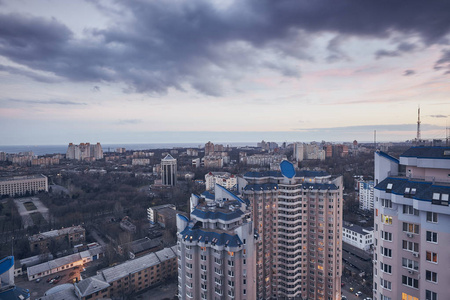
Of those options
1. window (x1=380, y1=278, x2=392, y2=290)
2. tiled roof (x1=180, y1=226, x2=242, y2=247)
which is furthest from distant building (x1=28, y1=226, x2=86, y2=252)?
window (x1=380, y1=278, x2=392, y2=290)

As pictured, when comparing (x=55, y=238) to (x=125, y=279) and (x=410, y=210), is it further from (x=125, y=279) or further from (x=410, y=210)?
(x=410, y=210)

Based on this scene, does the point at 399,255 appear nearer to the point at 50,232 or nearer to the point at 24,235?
the point at 50,232

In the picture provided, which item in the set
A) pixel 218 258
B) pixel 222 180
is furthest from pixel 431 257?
pixel 222 180

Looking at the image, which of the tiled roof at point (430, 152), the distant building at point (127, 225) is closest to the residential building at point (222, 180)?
the distant building at point (127, 225)

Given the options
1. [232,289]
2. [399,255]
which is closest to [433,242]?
[399,255]

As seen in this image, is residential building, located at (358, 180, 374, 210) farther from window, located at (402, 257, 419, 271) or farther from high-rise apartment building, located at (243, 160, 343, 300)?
window, located at (402, 257, 419, 271)

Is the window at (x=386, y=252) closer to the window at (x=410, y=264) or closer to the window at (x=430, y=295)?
the window at (x=410, y=264)
